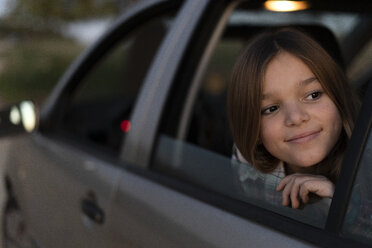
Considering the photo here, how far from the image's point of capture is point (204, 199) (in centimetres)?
158

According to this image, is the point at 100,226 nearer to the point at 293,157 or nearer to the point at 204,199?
the point at 204,199

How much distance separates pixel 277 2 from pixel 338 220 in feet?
2.99

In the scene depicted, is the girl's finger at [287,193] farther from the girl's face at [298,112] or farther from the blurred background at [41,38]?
the blurred background at [41,38]

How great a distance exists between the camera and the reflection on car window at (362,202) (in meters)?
1.19

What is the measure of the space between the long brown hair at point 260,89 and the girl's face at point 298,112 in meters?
0.02

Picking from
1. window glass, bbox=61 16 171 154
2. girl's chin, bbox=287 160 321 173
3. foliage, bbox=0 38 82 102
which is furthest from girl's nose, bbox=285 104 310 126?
foliage, bbox=0 38 82 102

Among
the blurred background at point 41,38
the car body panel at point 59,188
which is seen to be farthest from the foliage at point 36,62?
the car body panel at point 59,188

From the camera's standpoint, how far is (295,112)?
141 centimetres

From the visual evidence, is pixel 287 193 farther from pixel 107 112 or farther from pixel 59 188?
pixel 107 112

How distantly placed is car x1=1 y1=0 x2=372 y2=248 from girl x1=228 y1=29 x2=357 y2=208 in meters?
0.07

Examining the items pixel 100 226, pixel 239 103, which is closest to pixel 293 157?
pixel 239 103

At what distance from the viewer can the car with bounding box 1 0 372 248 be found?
128cm

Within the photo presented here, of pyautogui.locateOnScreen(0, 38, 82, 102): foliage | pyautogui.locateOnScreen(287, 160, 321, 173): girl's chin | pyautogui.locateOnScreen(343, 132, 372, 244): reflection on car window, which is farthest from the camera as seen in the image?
pyautogui.locateOnScreen(0, 38, 82, 102): foliage

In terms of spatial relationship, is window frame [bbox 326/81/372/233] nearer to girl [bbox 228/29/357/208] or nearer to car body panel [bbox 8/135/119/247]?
girl [bbox 228/29/357/208]
